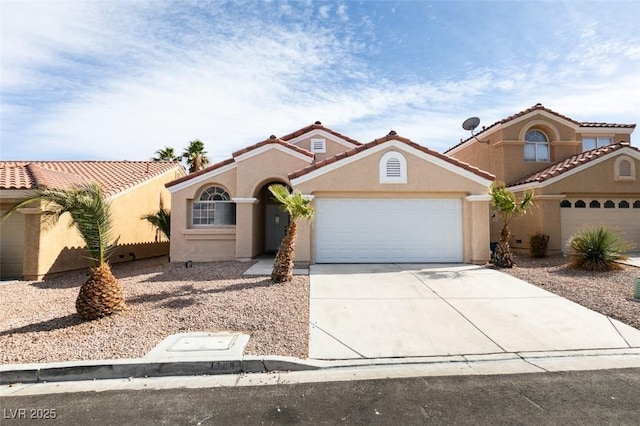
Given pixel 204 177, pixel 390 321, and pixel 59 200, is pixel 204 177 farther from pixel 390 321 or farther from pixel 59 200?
pixel 390 321

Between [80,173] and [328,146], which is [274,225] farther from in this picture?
[80,173]

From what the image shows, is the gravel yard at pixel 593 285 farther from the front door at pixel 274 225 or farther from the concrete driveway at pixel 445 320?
the front door at pixel 274 225

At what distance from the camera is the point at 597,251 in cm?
1093

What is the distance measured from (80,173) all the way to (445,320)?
17101mm

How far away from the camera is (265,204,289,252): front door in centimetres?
1706

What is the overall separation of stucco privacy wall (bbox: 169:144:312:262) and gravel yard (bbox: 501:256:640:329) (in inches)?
346

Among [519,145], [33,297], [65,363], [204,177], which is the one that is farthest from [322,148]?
[65,363]

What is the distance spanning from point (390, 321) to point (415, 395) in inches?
99.7

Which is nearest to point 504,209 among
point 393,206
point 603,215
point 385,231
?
point 393,206

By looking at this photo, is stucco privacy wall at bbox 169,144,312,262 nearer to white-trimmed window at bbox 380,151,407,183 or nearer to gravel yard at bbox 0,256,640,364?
gravel yard at bbox 0,256,640,364

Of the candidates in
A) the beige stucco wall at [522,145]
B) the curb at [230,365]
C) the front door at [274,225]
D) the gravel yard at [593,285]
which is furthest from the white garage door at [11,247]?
the beige stucco wall at [522,145]

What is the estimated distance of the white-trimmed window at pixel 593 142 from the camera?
1897 cm

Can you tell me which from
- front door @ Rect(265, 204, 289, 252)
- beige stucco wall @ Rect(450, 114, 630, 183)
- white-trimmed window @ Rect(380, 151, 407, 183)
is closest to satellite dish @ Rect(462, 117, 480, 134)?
beige stucco wall @ Rect(450, 114, 630, 183)

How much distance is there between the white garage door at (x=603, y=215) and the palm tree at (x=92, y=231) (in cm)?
1675
